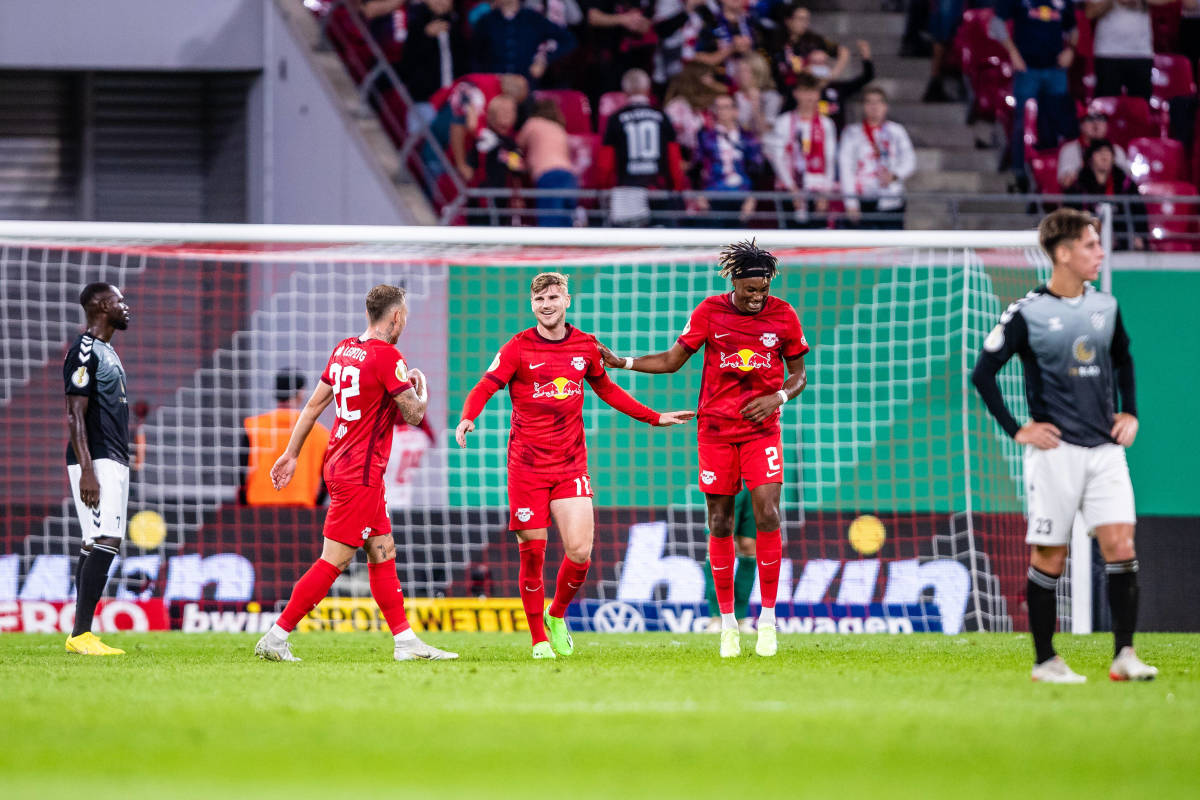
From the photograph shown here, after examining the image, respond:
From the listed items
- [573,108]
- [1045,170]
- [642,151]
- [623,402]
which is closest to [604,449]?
[642,151]

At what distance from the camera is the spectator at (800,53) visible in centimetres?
1770

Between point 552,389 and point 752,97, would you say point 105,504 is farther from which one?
point 752,97

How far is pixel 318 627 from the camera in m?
12.9

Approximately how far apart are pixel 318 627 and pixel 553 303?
16.3ft

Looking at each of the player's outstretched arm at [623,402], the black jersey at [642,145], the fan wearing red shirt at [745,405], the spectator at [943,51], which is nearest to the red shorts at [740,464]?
the fan wearing red shirt at [745,405]

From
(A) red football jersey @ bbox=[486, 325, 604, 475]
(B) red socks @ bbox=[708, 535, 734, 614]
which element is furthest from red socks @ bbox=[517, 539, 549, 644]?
(B) red socks @ bbox=[708, 535, 734, 614]

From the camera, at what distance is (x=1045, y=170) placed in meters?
17.4

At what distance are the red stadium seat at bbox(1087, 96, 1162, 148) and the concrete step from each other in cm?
267

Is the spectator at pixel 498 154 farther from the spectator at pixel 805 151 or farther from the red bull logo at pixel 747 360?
the red bull logo at pixel 747 360

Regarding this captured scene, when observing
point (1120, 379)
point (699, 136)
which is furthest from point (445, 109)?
point (1120, 379)

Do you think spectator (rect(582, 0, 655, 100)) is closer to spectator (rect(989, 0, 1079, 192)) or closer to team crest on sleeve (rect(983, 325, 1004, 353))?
spectator (rect(989, 0, 1079, 192))

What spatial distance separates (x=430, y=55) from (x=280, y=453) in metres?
5.58

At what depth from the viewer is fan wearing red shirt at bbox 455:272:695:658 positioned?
8.98 metres

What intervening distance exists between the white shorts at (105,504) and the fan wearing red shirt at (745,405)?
304 cm
